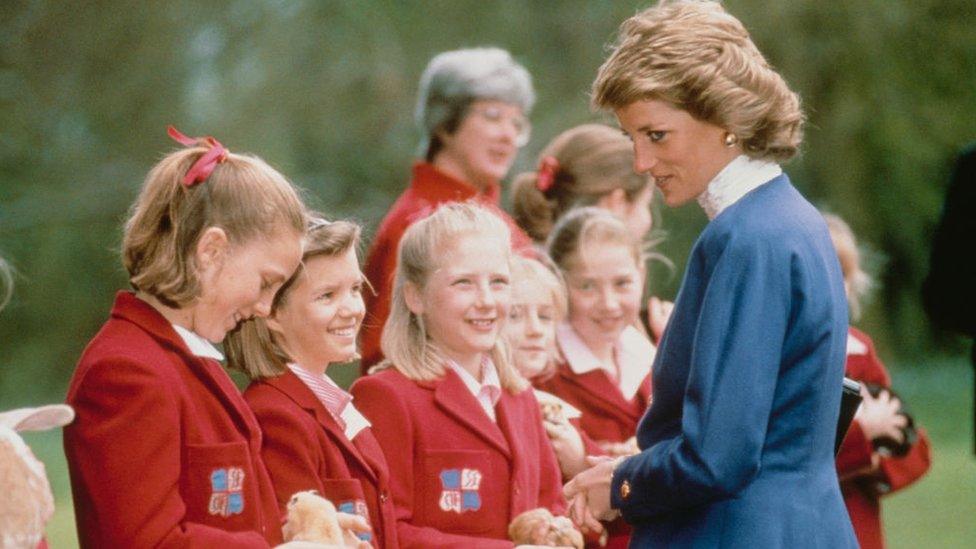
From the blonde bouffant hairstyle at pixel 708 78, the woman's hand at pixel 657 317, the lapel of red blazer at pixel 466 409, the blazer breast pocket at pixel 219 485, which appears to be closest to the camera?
the blazer breast pocket at pixel 219 485

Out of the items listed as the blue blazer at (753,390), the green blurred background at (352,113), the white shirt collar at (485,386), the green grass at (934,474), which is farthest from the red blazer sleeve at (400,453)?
the green blurred background at (352,113)

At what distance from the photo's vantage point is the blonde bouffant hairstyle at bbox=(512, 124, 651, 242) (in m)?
5.66

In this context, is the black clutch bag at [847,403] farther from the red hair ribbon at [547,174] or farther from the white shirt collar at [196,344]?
the red hair ribbon at [547,174]

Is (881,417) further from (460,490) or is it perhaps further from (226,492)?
(226,492)

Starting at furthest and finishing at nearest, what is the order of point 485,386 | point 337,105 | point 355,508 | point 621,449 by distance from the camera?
point 337,105, point 621,449, point 485,386, point 355,508

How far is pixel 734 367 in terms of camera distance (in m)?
3.24

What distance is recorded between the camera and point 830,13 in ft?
33.6

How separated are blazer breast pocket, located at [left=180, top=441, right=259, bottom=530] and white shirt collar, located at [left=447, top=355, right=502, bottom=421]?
936 millimetres

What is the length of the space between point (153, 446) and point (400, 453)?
0.96m

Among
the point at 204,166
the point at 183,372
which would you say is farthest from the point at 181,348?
the point at 204,166

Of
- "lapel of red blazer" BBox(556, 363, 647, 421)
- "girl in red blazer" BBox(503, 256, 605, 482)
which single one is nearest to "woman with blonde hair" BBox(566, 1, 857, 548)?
"girl in red blazer" BBox(503, 256, 605, 482)

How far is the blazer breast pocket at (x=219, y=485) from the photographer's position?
3305 millimetres

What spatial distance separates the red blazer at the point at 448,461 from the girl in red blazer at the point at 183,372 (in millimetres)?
548

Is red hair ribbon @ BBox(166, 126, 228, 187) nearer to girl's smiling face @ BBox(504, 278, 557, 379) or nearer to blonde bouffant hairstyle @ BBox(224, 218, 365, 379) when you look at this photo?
blonde bouffant hairstyle @ BBox(224, 218, 365, 379)
